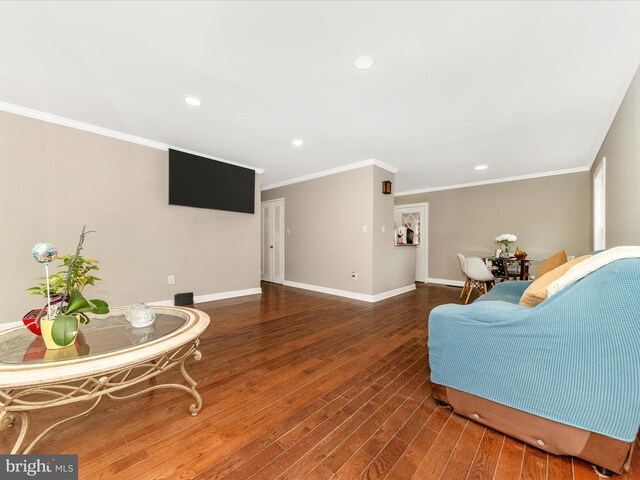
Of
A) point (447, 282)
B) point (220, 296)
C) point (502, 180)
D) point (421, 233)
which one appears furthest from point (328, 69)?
point (447, 282)

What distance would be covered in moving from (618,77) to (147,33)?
142 inches

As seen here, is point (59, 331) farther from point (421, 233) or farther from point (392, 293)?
point (421, 233)

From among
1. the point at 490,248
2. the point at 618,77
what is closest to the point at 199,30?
the point at 618,77

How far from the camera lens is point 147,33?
5.62 feet

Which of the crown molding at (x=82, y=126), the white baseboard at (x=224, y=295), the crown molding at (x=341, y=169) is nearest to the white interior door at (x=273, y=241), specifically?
the crown molding at (x=341, y=169)

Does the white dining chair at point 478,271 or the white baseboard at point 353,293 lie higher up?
the white dining chair at point 478,271

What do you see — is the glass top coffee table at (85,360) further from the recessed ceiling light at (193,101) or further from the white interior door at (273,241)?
the white interior door at (273,241)

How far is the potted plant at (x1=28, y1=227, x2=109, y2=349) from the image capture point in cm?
119

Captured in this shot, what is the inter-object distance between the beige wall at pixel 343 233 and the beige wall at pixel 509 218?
1682 millimetres

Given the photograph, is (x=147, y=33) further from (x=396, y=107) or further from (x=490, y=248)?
(x=490, y=248)

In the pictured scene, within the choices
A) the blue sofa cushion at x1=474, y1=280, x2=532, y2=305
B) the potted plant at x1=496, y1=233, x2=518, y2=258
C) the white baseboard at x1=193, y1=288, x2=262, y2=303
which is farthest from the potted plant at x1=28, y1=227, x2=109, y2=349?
the potted plant at x1=496, y1=233, x2=518, y2=258

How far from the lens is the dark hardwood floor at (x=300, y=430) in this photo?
1122 millimetres
